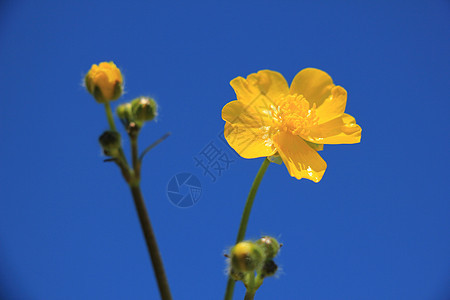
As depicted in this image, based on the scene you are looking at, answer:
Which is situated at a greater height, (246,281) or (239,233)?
(239,233)

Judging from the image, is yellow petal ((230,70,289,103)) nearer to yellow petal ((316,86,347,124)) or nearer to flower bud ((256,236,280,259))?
yellow petal ((316,86,347,124))

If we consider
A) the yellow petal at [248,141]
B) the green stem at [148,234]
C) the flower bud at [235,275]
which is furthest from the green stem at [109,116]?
the flower bud at [235,275]

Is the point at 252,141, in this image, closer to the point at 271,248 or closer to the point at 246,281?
the point at 271,248

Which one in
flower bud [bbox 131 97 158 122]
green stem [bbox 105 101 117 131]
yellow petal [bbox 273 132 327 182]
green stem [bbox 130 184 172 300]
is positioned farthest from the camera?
yellow petal [bbox 273 132 327 182]

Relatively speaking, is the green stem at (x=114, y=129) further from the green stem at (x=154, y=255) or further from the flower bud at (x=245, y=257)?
the flower bud at (x=245, y=257)

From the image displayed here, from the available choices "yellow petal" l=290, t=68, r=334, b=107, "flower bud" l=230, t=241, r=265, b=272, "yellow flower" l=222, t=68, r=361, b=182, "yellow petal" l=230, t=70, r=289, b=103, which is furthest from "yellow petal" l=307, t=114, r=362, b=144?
"flower bud" l=230, t=241, r=265, b=272

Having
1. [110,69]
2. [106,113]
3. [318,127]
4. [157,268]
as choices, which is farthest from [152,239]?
[318,127]
